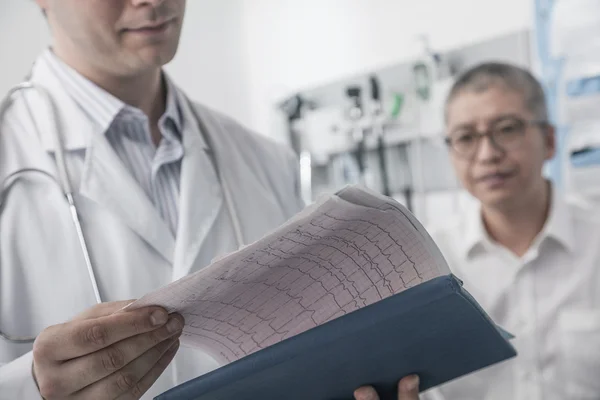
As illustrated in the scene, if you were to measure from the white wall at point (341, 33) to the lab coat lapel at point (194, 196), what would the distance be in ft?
5.87

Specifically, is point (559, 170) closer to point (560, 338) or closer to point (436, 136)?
point (436, 136)

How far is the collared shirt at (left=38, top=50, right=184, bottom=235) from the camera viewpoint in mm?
936

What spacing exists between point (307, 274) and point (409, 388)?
166 millimetres

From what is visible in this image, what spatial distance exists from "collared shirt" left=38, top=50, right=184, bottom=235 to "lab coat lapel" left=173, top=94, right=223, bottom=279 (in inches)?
1.0

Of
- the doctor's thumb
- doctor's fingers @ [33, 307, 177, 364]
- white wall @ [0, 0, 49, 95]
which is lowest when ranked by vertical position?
the doctor's thumb

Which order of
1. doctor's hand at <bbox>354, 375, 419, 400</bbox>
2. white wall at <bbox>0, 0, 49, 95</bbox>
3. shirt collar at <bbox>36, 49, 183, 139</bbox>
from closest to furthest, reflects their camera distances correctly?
doctor's hand at <bbox>354, 375, 419, 400</bbox>, shirt collar at <bbox>36, 49, 183, 139</bbox>, white wall at <bbox>0, 0, 49, 95</bbox>

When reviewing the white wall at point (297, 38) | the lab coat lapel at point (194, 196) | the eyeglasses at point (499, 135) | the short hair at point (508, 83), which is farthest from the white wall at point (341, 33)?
the lab coat lapel at point (194, 196)

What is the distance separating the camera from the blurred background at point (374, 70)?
79.0 inches

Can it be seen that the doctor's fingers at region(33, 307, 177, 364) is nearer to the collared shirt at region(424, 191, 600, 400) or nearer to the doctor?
the doctor

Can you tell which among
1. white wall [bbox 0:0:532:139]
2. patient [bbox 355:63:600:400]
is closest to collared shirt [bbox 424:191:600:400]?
patient [bbox 355:63:600:400]

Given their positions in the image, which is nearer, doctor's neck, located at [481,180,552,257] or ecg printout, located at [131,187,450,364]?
ecg printout, located at [131,187,450,364]

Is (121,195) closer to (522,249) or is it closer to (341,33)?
(522,249)

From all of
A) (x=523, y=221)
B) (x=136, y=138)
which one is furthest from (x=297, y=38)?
(x=136, y=138)

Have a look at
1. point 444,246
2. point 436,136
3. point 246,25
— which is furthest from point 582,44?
point 246,25
